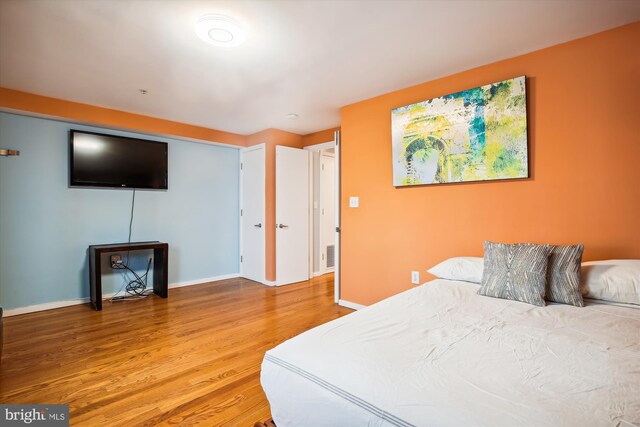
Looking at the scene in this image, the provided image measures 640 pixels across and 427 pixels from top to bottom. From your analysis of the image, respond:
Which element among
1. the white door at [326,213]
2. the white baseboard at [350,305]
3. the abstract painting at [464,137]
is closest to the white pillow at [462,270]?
the abstract painting at [464,137]

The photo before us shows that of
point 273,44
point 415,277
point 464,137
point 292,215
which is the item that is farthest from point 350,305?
point 273,44

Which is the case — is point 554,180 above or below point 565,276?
above

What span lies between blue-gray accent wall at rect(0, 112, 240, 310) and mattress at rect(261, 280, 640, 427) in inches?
142

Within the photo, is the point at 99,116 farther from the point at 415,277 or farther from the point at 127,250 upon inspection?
the point at 415,277

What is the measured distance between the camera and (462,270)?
89.7 inches

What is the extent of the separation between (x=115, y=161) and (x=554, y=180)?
4606mm

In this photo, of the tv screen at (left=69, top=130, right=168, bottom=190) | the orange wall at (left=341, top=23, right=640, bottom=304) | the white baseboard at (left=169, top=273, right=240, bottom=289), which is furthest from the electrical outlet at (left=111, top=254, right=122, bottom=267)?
the orange wall at (left=341, top=23, right=640, bottom=304)

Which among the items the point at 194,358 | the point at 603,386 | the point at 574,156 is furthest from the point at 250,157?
the point at 603,386

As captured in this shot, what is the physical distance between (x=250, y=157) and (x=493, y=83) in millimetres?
3512

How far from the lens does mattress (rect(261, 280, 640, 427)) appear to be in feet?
2.82

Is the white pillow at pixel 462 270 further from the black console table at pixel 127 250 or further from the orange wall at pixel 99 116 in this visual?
the orange wall at pixel 99 116

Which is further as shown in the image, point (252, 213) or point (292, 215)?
point (252, 213)

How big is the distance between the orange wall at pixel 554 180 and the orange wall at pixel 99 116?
9.04 ft

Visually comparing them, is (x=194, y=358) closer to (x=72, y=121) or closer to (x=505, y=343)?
(x=505, y=343)
